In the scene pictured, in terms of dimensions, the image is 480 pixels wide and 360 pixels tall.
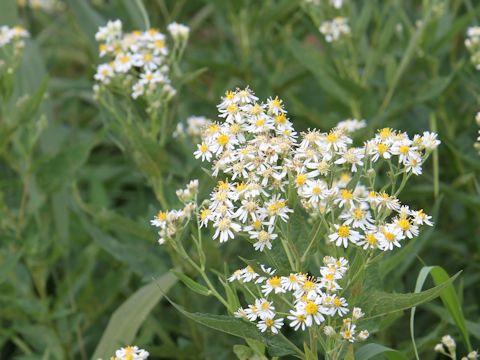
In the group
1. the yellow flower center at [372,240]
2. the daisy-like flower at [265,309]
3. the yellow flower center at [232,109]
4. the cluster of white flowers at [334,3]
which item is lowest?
the daisy-like flower at [265,309]

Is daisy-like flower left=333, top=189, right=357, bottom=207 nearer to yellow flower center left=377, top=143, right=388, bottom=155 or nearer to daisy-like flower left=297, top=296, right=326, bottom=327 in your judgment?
yellow flower center left=377, top=143, right=388, bottom=155

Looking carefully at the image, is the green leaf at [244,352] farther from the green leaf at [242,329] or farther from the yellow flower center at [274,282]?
the yellow flower center at [274,282]

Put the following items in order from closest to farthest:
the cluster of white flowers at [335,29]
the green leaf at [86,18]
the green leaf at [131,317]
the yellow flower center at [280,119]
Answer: the yellow flower center at [280,119]
the green leaf at [131,317]
the cluster of white flowers at [335,29]
the green leaf at [86,18]

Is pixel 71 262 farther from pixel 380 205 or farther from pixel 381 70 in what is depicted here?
pixel 380 205

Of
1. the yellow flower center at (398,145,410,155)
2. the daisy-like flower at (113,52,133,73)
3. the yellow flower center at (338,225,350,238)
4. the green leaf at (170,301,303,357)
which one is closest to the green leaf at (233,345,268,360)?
the green leaf at (170,301,303,357)

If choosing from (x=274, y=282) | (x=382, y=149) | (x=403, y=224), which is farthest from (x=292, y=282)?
(x=382, y=149)

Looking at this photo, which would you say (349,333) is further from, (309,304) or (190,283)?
(190,283)

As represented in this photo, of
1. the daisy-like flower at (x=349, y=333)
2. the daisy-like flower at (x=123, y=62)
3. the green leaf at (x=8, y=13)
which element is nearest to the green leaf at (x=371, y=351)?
the daisy-like flower at (x=349, y=333)
